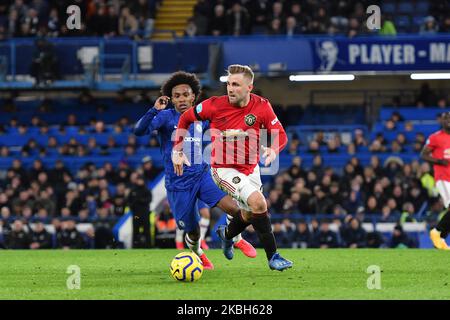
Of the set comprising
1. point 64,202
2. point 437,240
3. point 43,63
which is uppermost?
point 43,63

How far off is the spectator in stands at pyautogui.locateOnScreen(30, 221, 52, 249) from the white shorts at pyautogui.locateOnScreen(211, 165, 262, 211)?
9.90 m

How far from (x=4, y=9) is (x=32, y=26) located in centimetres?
246

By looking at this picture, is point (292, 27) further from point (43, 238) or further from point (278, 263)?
point (278, 263)

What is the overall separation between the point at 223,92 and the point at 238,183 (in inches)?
687

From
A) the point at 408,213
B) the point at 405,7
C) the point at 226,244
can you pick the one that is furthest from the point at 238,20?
the point at 226,244

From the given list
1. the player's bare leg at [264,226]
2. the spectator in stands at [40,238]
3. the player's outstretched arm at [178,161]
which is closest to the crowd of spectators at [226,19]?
the spectator in stands at [40,238]

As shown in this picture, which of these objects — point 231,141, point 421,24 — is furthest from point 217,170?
point 421,24

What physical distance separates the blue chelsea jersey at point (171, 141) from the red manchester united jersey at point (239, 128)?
2.59 ft

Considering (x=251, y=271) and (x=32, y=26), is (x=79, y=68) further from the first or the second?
(x=251, y=271)

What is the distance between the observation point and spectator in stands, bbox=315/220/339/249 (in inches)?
792

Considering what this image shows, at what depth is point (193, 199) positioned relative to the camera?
11961 millimetres

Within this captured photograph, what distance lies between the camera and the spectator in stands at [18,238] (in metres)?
20.5

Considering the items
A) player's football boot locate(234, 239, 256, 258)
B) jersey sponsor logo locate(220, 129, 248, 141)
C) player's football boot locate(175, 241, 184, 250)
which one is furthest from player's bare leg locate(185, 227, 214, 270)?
player's football boot locate(175, 241, 184, 250)

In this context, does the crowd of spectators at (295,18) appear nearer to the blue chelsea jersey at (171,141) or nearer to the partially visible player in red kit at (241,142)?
the blue chelsea jersey at (171,141)
